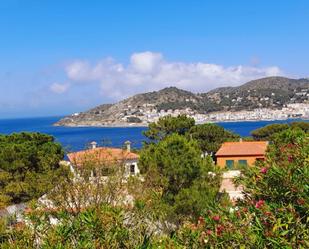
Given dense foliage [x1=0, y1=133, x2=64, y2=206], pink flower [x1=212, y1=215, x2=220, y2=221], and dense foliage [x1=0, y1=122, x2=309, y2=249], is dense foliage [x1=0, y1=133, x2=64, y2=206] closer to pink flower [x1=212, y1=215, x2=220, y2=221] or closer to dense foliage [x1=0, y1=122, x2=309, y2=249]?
dense foliage [x1=0, y1=122, x2=309, y2=249]

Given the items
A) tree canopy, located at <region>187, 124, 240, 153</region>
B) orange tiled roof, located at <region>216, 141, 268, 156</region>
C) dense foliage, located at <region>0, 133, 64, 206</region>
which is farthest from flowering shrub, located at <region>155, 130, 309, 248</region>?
tree canopy, located at <region>187, 124, 240, 153</region>

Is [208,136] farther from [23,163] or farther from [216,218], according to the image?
[216,218]

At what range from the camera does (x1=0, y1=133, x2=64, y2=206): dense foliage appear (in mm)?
22531

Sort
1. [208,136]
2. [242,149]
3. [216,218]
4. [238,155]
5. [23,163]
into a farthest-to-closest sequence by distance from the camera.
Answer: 1. [208,136]
2. [242,149]
3. [238,155]
4. [23,163]
5. [216,218]

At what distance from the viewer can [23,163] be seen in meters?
24.9

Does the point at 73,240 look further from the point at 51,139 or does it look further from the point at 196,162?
the point at 51,139

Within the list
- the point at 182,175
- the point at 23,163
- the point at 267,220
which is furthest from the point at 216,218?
the point at 23,163

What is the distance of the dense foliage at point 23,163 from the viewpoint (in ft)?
73.9

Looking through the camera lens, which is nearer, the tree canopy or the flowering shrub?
the flowering shrub

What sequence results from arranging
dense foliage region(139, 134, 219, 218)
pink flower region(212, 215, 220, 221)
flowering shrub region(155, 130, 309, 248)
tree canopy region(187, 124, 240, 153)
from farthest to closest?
1. tree canopy region(187, 124, 240, 153)
2. dense foliage region(139, 134, 219, 218)
3. pink flower region(212, 215, 220, 221)
4. flowering shrub region(155, 130, 309, 248)

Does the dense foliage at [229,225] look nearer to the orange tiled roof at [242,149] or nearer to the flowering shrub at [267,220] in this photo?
the flowering shrub at [267,220]

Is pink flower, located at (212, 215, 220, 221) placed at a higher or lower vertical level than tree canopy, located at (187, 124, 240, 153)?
higher

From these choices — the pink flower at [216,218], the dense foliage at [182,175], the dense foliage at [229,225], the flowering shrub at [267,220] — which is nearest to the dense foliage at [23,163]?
the dense foliage at [182,175]

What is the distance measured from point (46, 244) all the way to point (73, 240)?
0.47 metres
